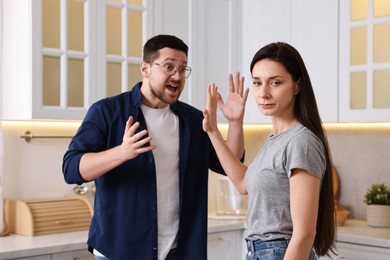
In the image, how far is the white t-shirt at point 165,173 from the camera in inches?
92.9

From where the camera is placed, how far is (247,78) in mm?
3941

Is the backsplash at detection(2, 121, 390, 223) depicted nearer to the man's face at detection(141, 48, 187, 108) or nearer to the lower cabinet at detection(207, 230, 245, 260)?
the lower cabinet at detection(207, 230, 245, 260)

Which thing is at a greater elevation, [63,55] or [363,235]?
[63,55]

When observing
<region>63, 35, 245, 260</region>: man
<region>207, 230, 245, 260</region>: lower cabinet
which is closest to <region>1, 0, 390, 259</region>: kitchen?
<region>207, 230, 245, 260</region>: lower cabinet

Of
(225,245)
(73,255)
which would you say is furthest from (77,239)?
(225,245)

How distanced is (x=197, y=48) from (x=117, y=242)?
1699 millimetres

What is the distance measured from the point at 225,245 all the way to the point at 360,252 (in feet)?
2.45

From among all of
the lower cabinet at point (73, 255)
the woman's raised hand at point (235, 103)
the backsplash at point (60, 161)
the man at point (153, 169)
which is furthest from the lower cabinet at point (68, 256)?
the woman's raised hand at point (235, 103)

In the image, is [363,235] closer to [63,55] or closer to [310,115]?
[310,115]

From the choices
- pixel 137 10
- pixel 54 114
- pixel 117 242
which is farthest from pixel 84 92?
pixel 117 242

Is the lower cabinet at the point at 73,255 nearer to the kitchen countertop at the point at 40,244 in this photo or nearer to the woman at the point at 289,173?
the kitchen countertop at the point at 40,244

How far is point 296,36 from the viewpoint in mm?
3713

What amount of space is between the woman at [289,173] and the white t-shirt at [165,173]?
1.65 feet

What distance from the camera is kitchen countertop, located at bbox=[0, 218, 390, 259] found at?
8.84 ft
